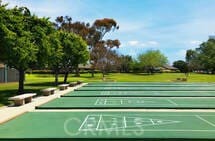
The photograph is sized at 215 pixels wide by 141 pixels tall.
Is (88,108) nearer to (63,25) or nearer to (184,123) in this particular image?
(184,123)

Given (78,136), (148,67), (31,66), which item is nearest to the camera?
(78,136)

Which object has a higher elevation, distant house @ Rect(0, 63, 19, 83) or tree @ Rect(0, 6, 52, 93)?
tree @ Rect(0, 6, 52, 93)

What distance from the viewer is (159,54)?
399 feet

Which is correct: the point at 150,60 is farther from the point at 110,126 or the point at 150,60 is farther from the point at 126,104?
the point at 110,126

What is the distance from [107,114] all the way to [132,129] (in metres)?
4.37

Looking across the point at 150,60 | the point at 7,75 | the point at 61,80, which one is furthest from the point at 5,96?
the point at 150,60

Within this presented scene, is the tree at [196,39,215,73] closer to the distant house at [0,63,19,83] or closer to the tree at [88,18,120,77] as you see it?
the tree at [88,18,120,77]

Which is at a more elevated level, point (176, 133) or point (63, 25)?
point (63, 25)

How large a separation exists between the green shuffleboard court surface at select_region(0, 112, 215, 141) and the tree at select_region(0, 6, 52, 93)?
6990mm

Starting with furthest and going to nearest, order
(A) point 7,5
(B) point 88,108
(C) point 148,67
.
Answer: (C) point 148,67
(A) point 7,5
(B) point 88,108

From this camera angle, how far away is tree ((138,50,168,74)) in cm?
11644

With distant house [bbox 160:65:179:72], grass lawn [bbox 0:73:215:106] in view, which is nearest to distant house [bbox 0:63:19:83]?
grass lawn [bbox 0:73:215:106]

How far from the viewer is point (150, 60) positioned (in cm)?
11669

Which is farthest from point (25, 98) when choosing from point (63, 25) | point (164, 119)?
point (63, 25)
